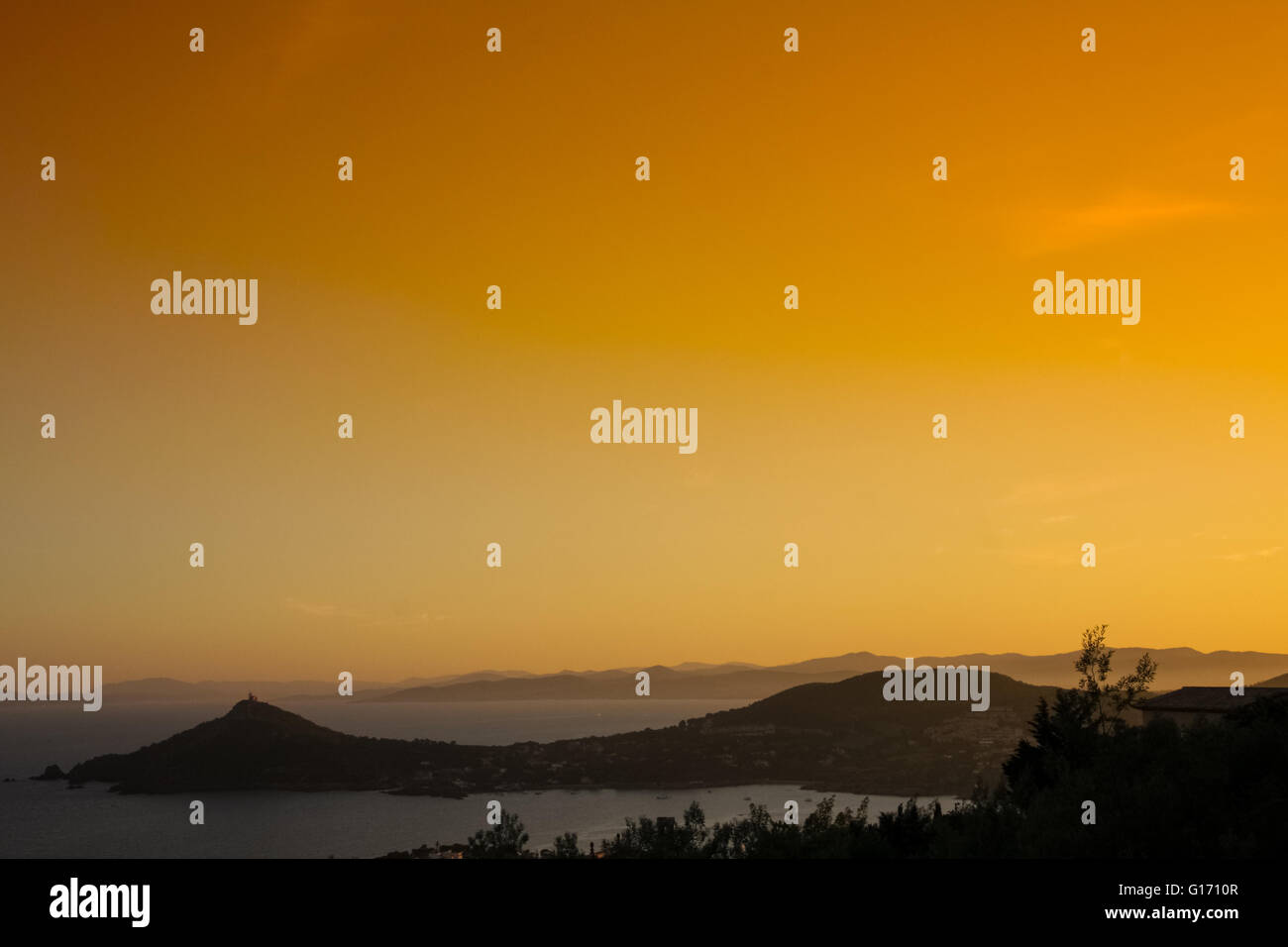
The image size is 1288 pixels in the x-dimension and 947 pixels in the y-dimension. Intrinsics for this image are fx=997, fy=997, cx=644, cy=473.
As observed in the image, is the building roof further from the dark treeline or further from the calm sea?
the calm sea

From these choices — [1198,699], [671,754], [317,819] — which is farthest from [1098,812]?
[317,819]

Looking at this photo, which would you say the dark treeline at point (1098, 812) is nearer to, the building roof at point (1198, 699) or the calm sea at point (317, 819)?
the building roof at point (1198, 699)

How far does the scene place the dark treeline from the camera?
19.8 m

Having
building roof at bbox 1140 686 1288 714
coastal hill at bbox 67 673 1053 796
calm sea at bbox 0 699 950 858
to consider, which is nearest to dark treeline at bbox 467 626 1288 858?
building roof at bbox 1140 686 1288 714

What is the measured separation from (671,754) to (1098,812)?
92696 millimetres

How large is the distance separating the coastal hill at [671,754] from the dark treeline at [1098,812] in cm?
4223

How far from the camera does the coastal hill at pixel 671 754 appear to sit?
8700 cm

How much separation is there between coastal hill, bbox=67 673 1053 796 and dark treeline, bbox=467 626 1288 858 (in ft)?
139

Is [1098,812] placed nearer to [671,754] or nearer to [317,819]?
[671,754]

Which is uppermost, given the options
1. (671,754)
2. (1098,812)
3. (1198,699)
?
(1098,812)

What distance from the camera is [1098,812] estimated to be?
829 inches
